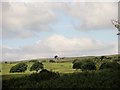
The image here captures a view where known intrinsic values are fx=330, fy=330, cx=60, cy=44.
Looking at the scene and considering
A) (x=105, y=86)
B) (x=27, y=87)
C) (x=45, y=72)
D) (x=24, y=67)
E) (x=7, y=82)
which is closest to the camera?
(x=105, y=86)

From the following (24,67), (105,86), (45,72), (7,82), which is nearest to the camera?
(105,86)

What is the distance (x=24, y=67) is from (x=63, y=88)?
9177cm

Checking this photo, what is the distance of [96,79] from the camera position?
2308 cm

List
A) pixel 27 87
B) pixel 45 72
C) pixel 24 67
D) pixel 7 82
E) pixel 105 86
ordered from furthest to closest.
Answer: pixel 24 67, pixel 45 72, pixel 7 82, pixel 27 87, pixel 105 86

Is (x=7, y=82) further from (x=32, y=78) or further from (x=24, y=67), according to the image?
(x=24, y=67)

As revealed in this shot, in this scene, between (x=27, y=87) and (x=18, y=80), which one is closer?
(x=27, y=87)

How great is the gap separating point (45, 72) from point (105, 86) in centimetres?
823

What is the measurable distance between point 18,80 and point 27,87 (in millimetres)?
3845

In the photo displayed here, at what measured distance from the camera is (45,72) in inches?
1115

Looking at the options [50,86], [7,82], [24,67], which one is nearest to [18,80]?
[7,82]

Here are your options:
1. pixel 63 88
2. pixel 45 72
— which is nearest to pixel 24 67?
pixel 45 72

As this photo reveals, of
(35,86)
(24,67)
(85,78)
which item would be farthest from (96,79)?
(24,67)

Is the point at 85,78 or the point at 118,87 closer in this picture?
the point at 118,87

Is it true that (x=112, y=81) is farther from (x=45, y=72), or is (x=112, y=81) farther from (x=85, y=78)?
(x=45, y=72)
